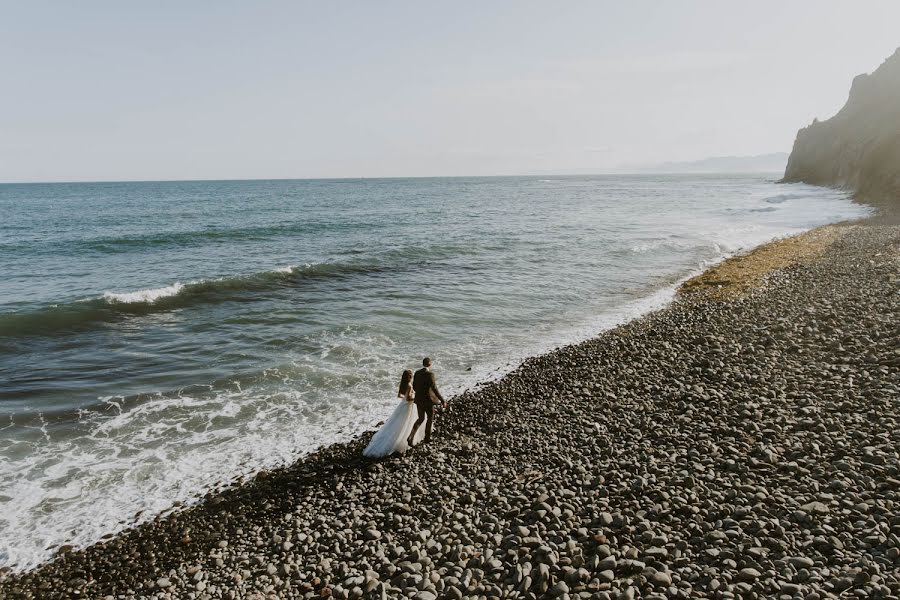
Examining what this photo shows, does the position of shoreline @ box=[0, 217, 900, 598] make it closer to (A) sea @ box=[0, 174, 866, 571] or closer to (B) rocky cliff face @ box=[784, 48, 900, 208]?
(A) sea @ box=[0, 174, 866, 571]

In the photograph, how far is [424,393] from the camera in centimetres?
1213

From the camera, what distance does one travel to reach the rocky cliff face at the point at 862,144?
59875 mm

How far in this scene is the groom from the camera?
12.0 m

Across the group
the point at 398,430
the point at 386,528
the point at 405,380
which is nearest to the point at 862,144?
the point at 405,380

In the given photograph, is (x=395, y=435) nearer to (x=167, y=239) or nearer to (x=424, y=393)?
(x=424, y=393)

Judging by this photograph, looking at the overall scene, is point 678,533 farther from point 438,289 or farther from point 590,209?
point 590,209

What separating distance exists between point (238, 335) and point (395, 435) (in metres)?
12.6

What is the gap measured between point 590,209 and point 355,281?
2448 inches

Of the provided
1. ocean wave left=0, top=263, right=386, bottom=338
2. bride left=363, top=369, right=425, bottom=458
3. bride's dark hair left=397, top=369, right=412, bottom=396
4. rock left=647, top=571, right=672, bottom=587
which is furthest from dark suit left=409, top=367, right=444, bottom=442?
ocean wave left=0, top=263, right=386, bottom=338

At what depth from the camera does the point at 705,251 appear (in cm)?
3800

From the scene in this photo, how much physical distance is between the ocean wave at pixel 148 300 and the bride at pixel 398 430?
62.1 ft

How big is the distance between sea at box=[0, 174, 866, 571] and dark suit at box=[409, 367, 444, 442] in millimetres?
2041

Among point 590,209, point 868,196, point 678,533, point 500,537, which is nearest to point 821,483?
point 678,533

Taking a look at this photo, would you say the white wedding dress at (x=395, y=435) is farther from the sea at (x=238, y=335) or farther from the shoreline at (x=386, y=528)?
the sea at (x=238, y=335)
